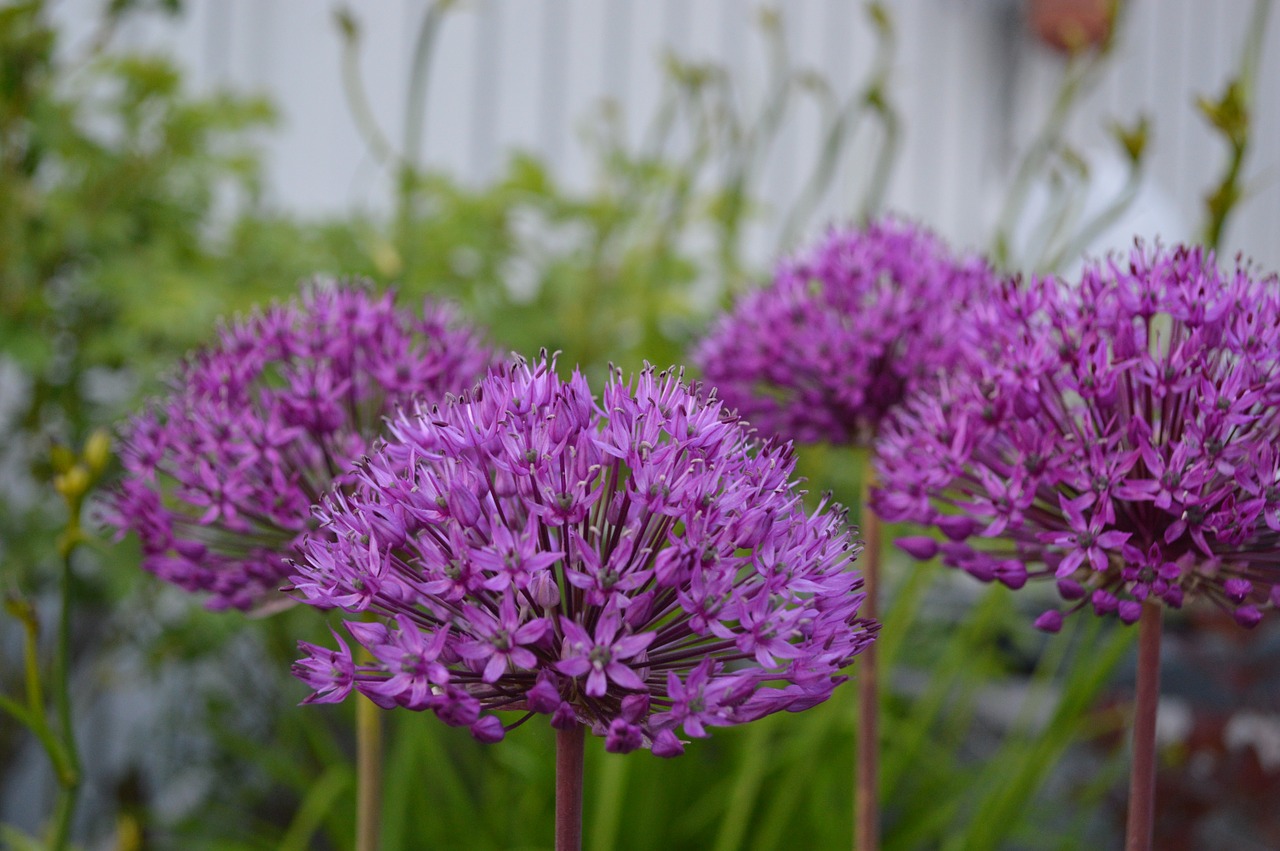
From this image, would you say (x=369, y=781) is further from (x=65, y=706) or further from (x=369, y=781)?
(x=65, y=706)

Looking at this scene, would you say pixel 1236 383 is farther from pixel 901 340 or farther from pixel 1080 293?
pixel 901 340

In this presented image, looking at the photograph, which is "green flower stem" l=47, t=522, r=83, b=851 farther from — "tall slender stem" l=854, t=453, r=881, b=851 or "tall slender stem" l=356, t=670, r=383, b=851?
"tall slender stem" l=854, t=453, r=881, b=851

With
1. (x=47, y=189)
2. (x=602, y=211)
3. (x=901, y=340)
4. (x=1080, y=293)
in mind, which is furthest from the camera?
(x=602, y=211)

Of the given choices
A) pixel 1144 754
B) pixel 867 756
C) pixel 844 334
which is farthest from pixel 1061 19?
pixel 1144 754

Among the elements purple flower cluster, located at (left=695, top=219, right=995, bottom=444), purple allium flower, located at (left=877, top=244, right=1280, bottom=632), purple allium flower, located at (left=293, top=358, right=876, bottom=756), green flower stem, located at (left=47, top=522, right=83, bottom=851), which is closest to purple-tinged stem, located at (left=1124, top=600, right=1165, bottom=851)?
purple allium flower, located at (left=877, top=244, right=1280, bottom=632)

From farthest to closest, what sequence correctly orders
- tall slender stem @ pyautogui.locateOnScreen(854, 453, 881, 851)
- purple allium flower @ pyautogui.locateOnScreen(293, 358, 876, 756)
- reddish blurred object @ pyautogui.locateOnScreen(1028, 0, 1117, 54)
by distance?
reddish blurred object @ pyautogui.locateOnScreen(1028, 0, 1117, 54)
tall slender stem @ pyautogui.locateOnScreen(854, 453, 881, 851)
purple allium flower @ pyautogui.locateOnScreen(293, 358, 876, 756)

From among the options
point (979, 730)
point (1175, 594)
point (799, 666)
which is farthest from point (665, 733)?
point (979, 730)
